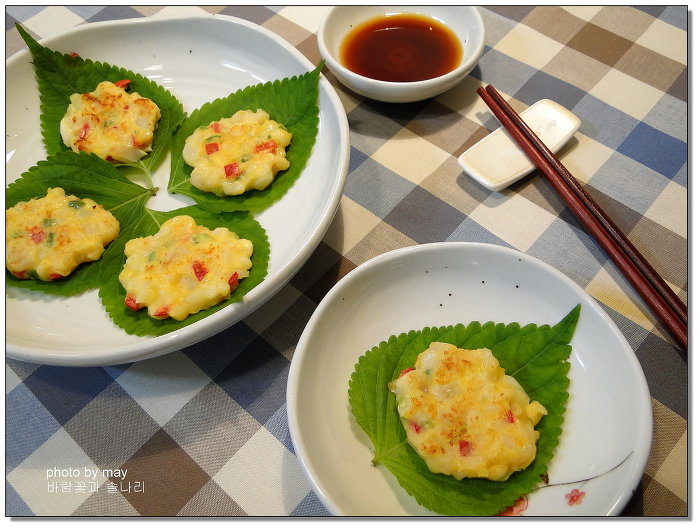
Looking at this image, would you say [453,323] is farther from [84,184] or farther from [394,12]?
[394,12]

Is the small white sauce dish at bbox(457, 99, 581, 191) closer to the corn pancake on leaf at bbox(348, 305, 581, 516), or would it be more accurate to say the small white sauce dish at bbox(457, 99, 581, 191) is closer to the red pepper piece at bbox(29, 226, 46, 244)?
the corn pancake on leaf at bbox(348, 305, 581, 516)

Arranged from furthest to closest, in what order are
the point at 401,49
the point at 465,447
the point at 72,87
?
the point at 401,49
the point at 72,87
the point at 465,447

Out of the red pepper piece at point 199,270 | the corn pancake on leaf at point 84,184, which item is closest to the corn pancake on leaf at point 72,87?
the corn pancake on leaf at point 84,184

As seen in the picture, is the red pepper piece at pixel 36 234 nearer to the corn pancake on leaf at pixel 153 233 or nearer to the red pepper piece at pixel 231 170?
the corn pancake on leaf at pixel 153 233

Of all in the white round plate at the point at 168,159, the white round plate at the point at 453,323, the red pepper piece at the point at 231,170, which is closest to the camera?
the white round plate at the point at 453,323

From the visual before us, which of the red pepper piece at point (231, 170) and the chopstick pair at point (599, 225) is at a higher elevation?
the red pepper piece at point (231, 170)

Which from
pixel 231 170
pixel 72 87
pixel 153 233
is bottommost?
pixel 153 233

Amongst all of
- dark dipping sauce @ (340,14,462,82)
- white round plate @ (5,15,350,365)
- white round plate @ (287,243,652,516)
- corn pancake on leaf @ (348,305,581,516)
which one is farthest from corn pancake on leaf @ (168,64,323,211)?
corn pancake on leaf @ (348,305,581,516)

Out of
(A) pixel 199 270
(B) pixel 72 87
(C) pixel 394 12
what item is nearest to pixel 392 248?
(A) pixel 199 270
